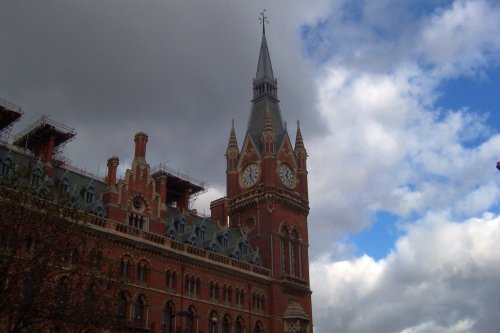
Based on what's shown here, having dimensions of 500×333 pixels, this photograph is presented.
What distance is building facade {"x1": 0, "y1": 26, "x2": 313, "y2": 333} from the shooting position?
205ft

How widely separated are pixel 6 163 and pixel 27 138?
12.9 m

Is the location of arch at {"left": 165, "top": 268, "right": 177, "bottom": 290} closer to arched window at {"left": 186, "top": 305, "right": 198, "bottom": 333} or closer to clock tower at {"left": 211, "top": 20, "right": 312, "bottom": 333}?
arched window at {"left": 186, "top": 305, "right": 198, "bottom": 333}

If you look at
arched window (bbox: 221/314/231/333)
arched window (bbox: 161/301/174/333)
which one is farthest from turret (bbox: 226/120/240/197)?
arched window (bbox: 161/301/174/333)

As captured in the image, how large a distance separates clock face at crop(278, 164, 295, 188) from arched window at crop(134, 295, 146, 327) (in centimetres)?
2813

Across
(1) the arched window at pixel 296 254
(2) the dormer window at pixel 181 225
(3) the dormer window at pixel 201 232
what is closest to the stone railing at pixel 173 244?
(2) the dormer window at pixel 181 225

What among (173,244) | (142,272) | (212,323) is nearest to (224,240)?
(173,244)

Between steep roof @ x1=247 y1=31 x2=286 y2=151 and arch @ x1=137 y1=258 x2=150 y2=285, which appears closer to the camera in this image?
arch @ x1=137 y1=258 x2=150 y2=285

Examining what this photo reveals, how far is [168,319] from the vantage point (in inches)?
2544

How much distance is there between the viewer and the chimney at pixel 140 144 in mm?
68938

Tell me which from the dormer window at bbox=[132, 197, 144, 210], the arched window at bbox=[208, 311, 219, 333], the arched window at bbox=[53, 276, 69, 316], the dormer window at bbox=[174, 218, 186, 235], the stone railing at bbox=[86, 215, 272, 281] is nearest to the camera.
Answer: the arched window at bbox=[53, 276, 69, 316]

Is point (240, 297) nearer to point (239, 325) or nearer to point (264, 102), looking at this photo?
point (239, 325)

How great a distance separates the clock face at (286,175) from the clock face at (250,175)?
9.60 ft

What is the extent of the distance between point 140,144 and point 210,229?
15.8 m

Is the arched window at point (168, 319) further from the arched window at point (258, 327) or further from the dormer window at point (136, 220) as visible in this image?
the arched window at point (258, 327)
